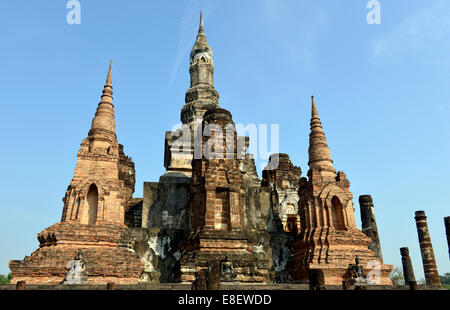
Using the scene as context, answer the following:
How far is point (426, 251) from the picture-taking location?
2239 centimetres

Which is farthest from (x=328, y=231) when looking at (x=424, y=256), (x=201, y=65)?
(x=201, y=65)

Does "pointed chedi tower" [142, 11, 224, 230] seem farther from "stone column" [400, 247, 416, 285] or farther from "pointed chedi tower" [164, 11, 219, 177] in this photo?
"stone column" [400, 247, 416, 285]

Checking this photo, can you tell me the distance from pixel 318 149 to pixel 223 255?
359 inches

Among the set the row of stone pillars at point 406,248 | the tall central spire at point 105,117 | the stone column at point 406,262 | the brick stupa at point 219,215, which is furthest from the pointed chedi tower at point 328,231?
the tall central spire at point 105,117

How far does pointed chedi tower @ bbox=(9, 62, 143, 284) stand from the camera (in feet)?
39.3

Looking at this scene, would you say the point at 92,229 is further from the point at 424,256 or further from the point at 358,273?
the point at 424,256

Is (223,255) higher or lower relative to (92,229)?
lower

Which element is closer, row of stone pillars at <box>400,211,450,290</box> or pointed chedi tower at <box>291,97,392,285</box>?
pointed chedi tower at <box>291,97,392,285</box>

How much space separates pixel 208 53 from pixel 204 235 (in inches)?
701

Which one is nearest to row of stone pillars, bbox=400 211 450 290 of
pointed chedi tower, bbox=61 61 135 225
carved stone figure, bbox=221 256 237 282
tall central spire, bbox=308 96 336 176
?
tall central spire, bbox=308 96 336 176

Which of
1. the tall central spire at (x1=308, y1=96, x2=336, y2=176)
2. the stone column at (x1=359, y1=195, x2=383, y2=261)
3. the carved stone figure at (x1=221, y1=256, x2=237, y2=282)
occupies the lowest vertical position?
the carved stone figure at (x1=221, y1=256, x2=237, y2=282)

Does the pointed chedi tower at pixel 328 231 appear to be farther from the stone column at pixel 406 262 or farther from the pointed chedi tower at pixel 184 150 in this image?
the stone column at pixel 406 262

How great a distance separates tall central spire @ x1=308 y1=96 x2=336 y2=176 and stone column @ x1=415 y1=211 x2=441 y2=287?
360 inches

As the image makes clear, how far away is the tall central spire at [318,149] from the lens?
18.0 m
